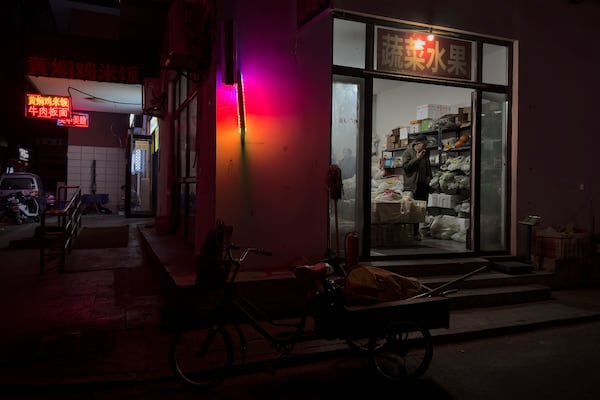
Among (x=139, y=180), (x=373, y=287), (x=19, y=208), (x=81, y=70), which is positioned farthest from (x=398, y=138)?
(x=19, y=208)

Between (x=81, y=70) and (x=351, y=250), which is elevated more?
(x=81, y=70)

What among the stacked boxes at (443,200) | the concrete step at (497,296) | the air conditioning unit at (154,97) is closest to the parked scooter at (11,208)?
the air conditioning unit at (154,97)

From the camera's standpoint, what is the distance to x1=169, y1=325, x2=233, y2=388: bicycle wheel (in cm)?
407

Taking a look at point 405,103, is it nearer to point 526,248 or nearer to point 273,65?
point 526,248

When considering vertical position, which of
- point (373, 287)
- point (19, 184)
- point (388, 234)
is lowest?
point (373, 287)

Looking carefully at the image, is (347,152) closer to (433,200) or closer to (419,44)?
(419,44)

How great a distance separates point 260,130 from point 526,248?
223 inches

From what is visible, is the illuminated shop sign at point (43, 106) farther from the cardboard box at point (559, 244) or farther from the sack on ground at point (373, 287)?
the cardboard box at point (559, 244)

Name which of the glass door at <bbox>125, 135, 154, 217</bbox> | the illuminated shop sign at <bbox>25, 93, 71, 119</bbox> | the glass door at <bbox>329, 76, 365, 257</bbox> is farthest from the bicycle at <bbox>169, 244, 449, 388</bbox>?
the illuminated shop sign at <bbox>25, 93, 71, 119</bbox>

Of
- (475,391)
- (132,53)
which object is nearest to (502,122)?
(475,391)

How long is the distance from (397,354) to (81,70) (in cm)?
1065

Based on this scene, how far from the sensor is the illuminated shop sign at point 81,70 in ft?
35.6

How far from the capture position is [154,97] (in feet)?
40.3

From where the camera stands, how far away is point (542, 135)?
871cm
